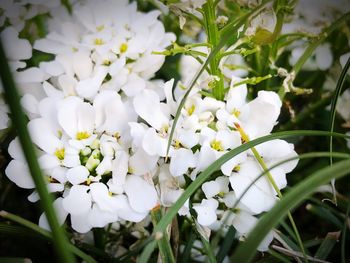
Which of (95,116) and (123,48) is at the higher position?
(123,48)

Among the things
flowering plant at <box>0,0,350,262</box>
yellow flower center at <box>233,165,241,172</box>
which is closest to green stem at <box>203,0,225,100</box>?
flowering plant at <box>0,0,350,262</box>

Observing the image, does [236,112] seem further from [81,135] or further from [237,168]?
[81,135]

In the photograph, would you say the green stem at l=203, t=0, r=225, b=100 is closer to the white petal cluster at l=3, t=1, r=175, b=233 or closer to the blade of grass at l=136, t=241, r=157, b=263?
the white petal cluster at l=3, t=1, r=175, b=233

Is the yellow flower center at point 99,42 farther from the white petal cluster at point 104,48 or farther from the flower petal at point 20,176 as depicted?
the flower petal at point 20,176

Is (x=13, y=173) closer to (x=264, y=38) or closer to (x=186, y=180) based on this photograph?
(x=186, y=180)

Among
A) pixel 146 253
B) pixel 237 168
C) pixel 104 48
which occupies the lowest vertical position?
pixel 146 253

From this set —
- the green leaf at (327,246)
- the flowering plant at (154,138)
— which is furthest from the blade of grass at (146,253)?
the green leaf at (327,246)

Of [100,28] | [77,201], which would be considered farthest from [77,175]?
[100,28]

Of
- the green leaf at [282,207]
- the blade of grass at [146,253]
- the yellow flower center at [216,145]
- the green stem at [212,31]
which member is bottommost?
the blade of grass at [146,253]

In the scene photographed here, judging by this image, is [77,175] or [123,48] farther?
[123,48]

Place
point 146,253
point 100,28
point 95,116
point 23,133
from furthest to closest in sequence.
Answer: point 100,28
point 95,116
point 146,253
point 23,133
